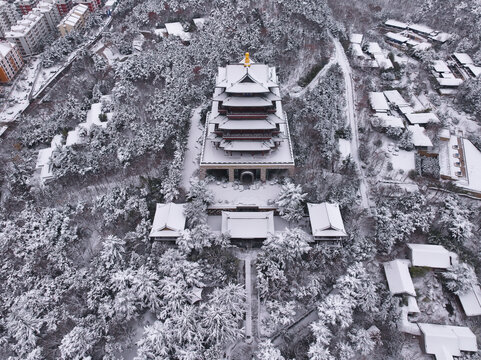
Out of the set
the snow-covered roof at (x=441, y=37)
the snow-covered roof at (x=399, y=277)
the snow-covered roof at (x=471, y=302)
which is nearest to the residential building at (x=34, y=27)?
the snow-covered roof at (x=399, y=277)

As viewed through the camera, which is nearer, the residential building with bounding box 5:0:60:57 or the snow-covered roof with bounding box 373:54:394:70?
the snow-covered roof with bounding box 373:54:394:70

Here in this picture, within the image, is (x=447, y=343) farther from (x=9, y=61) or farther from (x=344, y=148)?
(x=9, y=61)

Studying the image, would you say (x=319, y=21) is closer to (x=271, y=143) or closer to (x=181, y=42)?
(x=181, y=42)

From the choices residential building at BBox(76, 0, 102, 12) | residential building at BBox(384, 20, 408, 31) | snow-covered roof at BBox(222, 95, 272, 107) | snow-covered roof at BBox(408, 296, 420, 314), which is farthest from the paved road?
residential building at BBox(76, 0, 102, 12)

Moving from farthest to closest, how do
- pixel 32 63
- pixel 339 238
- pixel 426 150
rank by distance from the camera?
pixel 32 63
pixel 426 150
pixel 339 238

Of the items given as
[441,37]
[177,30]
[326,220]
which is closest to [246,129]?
[326,220]

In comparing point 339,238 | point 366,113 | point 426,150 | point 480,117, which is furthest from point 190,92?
point 480,117

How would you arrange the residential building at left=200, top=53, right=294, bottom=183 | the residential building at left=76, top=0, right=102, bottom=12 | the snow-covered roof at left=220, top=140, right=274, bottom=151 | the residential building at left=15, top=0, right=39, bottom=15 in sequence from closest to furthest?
the residential building at left=200, top=53, right=294, bottom=183 → the snow-covered roof at left=220, top=140, right=274, bottom=151 → the residential building at left=15, top=0, right=39, bottom=15 → the residential building at left=76, top=0, right=102, bottom=12

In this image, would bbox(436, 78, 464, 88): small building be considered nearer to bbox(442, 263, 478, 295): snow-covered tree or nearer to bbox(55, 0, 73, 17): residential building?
bbox(442, 263, 478, 295): snow-covered tree
